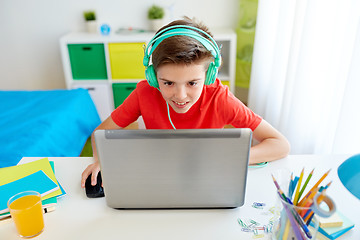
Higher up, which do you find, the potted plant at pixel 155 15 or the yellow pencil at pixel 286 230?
the potted plant at pixel 155 15

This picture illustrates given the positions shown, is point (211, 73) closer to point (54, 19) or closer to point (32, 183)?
point (32, 183)

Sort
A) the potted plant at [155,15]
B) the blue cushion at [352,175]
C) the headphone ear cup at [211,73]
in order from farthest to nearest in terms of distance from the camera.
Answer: the potted plant at [155,15]
the headphone ear cup at [211,73]
the blue cushion at [352,175]

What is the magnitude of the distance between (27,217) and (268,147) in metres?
0.74

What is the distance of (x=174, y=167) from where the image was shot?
78cm

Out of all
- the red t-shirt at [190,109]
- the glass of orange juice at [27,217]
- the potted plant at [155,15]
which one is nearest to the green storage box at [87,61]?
the potted plant at [155,15]

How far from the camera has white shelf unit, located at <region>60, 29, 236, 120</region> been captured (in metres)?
2.59

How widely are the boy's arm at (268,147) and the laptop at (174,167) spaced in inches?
9.7

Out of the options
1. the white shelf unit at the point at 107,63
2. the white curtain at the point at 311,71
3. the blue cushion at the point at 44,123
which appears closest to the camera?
the white curtain at the point at 311,71

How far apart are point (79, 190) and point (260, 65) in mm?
1815

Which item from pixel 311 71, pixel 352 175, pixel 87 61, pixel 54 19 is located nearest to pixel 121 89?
pixel 87 61

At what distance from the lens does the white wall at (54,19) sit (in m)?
2.80

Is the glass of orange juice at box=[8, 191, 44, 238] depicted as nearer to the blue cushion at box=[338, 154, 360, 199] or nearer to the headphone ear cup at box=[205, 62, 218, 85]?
the headphone ear cup at box=[205, 62, 218, 85]

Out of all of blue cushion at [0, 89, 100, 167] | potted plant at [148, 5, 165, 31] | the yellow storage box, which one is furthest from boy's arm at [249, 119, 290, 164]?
potted plant at [148, 5, 165, 31]

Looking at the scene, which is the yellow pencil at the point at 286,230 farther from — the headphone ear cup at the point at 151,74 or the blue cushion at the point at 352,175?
the headphone ear cup at the point at 151,74
